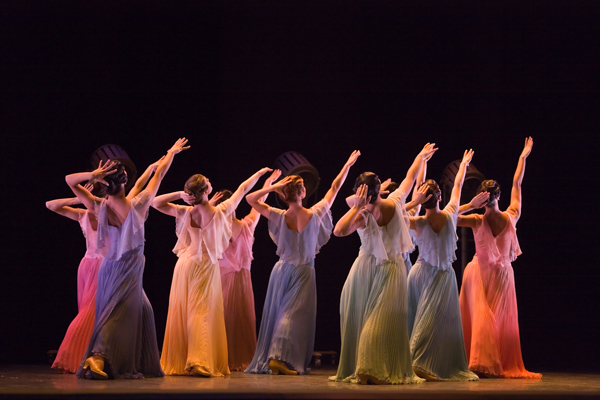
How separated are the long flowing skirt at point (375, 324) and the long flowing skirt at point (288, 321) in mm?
622

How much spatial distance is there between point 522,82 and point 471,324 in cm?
340

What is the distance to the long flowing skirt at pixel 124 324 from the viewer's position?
17.5 feet

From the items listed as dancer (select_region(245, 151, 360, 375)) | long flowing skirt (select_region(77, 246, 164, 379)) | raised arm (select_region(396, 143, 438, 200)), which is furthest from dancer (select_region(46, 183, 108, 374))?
raised arm (select_region(396, 143, 438, 200))

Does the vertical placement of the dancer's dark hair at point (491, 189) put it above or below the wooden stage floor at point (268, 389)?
above

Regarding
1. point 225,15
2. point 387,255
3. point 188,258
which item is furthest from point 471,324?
point 225,15

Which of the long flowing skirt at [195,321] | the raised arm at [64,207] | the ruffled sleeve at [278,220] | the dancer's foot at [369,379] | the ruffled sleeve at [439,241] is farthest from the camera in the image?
the raised arm at [64,207]

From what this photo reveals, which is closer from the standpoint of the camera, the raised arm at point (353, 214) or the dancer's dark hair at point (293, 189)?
the raised arm at point (353, 214)

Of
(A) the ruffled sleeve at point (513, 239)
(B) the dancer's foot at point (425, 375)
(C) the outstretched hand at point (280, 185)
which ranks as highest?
(C) the outstretched hand at point (280, 185)

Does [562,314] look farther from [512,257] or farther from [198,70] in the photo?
[198,70]

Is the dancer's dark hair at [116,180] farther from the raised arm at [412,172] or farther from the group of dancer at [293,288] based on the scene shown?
the raised arm at [412,172]

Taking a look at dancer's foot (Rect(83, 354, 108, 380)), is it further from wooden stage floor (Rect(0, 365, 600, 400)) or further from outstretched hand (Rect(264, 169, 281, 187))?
outstretched hand (Rect(264, 169, 281, 187))

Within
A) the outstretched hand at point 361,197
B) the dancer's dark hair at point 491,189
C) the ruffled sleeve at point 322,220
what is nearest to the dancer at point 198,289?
the ruffled sleeve at point 322,220

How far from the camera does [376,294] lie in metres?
5.29

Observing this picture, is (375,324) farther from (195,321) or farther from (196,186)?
(196,186)
